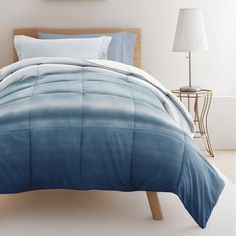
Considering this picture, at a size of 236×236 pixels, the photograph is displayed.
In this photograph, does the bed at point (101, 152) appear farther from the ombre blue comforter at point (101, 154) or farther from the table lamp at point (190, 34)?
the table lamp at point (190, 34)

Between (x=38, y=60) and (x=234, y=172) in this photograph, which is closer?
(x=38, y=60)

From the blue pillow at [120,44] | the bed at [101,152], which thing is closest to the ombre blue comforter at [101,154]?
the bed at [101,152]

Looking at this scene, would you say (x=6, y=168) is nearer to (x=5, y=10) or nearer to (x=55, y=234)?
(x=55, y=234)

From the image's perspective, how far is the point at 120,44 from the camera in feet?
15.8

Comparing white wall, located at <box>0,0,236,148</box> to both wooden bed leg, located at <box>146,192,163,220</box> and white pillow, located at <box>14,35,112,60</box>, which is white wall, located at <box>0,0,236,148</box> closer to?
white pillow, located at <box>14,35,112,60</box>

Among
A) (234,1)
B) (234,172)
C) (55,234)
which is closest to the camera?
(55,234)

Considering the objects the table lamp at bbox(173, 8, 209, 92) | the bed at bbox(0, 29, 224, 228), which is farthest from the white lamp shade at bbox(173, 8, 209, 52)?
the bed at bbox(0, 29, 224, 228)

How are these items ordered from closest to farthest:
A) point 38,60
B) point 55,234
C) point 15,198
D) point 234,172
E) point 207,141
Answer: point 55,234 < point 15,198 < point 38,60 < point 234,172 < point 207,141

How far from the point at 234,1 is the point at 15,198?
274 centimetres

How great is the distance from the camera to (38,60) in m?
3.62

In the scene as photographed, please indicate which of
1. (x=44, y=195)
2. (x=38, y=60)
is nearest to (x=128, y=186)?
(x=44, y=195)

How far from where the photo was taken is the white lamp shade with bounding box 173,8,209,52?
4500 millimetres

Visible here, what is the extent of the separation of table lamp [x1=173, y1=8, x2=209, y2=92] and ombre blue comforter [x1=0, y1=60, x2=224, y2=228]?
1.71 meters

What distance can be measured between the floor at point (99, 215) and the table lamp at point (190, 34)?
4.44ft
